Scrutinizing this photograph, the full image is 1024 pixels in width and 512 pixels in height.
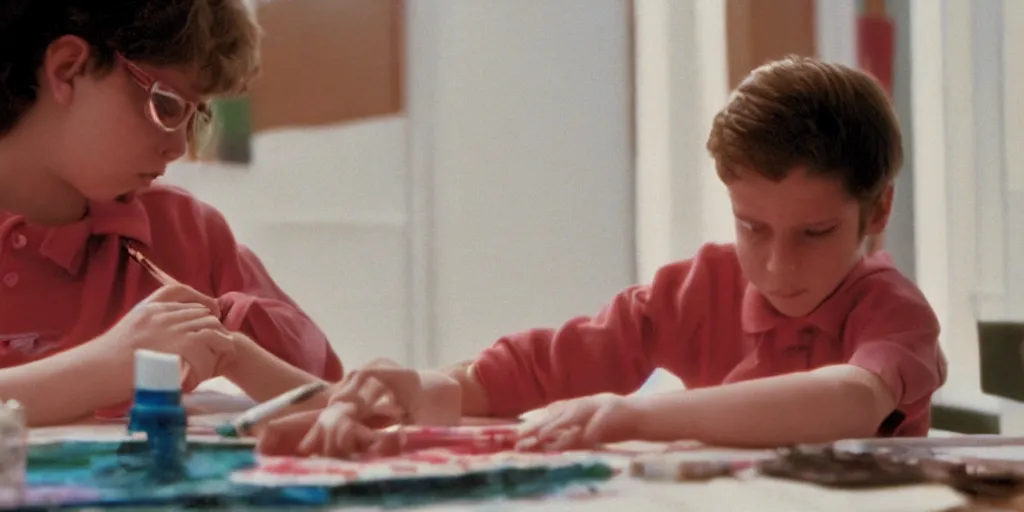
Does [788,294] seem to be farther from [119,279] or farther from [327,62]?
[327,62]

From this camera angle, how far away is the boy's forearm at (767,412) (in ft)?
2.67

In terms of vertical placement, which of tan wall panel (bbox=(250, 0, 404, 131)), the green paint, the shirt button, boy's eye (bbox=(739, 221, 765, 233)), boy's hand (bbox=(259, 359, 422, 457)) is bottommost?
the green paint

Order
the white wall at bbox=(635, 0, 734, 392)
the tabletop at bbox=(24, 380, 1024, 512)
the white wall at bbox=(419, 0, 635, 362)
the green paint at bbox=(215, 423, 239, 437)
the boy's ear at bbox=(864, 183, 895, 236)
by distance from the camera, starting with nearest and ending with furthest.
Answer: the tabletop at bbox=(24, 380, 1024, 512)
the green paint at bbox=(215, 423, 239, 437)
the boy's ear at bbox=(864, 183, 895, 236)
the white wall at bbox=(635, 0, 734, 392)
the white wall at bbox=(419, 0, 635, 362)

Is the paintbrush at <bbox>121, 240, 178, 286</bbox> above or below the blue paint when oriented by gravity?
above

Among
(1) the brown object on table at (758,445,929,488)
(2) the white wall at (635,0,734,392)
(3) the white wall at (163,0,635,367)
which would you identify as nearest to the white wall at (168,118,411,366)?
(3) the white wall at (163,0,635,367)

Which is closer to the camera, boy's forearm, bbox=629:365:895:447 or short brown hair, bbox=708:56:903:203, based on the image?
boy's forearm, bbox=629:365:895:447

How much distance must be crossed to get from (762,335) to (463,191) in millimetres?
1076

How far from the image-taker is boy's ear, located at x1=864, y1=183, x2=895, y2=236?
1029mm

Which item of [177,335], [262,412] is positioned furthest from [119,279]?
[262,412]

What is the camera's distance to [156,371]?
0.73 metres

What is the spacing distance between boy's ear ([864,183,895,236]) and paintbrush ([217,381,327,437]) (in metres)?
0.51

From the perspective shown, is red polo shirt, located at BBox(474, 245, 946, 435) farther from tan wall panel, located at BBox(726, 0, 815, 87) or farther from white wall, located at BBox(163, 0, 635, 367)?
white wall, located at BBox(163, 0, 635, 367)

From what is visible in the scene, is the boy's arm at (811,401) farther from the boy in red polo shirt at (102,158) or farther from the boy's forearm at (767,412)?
the boy in red polo shirt at (102,158)

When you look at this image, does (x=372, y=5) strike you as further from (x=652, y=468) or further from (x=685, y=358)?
(x=652, y=468)
